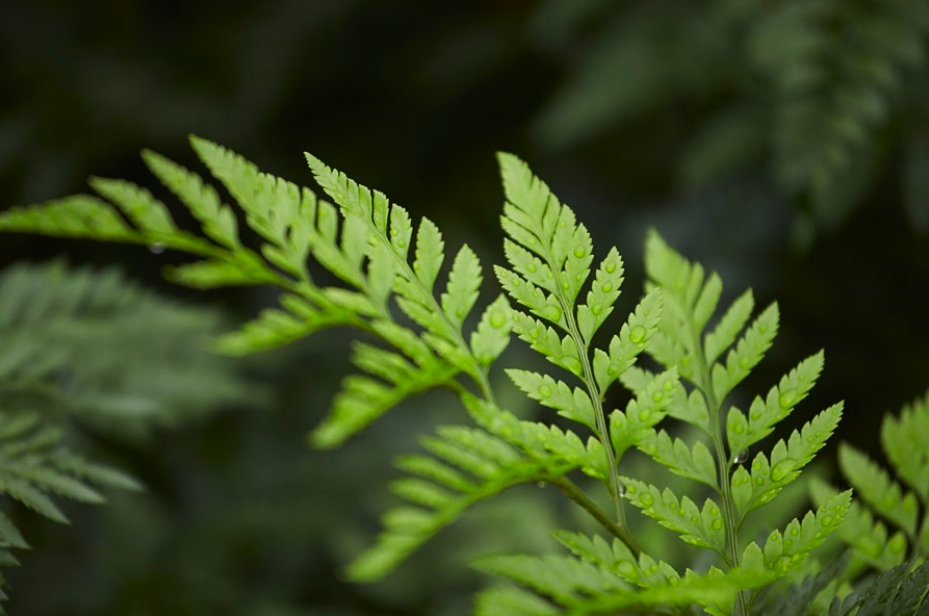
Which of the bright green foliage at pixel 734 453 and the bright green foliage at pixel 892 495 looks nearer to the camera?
the bright green foliage at pixel 734 453

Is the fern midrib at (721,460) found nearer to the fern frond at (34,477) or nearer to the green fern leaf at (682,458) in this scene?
the green fern leaf at (682,458)

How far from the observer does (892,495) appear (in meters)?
0.60

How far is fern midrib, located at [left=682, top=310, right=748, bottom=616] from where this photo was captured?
497 mm

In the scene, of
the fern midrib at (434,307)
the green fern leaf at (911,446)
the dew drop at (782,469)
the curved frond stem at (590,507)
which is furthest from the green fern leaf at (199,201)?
the green fern leaf at (911,446)

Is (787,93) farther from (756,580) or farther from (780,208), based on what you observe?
(756,580)

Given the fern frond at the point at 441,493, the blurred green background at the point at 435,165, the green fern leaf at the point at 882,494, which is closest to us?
the fern frond at the point at 441,493

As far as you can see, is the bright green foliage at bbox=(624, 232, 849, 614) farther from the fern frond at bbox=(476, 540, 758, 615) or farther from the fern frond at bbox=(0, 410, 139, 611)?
the fern frond at bbox=(0, 410, 139, 611)

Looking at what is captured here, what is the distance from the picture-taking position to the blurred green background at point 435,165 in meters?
1.27

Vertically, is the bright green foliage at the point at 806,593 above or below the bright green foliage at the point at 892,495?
below

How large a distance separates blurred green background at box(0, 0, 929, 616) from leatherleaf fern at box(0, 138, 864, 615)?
2.01 feet

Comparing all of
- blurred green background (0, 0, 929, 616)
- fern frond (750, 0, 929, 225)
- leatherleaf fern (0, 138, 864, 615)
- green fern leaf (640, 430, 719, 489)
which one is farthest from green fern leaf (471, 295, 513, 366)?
fern frond (750, 0, 929, 225)

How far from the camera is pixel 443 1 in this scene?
218 cm

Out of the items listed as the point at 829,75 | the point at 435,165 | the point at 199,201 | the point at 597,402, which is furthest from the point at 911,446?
the point at 435,165

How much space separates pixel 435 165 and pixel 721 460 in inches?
63.8
